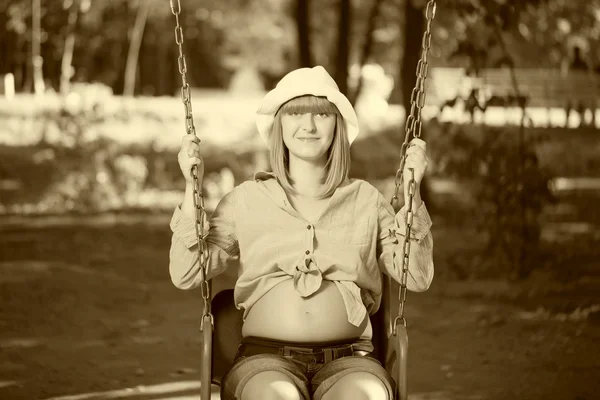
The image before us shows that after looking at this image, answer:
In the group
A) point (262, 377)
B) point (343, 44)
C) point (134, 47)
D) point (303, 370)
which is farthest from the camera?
point (134, 47)

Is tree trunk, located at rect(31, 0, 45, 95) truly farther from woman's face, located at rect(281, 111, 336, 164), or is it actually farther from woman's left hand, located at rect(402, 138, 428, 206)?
woman's left hand, located at rect(402, 138, 428, 206)

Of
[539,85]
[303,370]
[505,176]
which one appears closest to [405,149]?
[303,370]

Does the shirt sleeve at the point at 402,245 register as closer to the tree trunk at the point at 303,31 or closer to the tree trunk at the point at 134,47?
the tree trunk at the point at 303,31

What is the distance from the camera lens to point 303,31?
515 inches

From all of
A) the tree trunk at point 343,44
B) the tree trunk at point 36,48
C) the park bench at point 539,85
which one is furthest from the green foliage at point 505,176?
the tree trunk at point 36,48

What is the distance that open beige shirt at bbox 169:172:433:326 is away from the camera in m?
3.40

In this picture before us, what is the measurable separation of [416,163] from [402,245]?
0.27 metres

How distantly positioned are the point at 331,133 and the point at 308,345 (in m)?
0.71

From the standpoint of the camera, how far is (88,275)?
9.07 m

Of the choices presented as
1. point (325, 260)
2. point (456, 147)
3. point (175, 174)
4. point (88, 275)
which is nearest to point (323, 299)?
point (325, 260)

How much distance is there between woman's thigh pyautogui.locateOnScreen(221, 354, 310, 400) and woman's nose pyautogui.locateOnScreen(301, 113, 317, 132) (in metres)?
0.75

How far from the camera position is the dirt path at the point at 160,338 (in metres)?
5.57

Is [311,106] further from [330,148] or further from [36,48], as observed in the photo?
[36,48]

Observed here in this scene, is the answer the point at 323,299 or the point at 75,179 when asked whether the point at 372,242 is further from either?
the point at 75,179
